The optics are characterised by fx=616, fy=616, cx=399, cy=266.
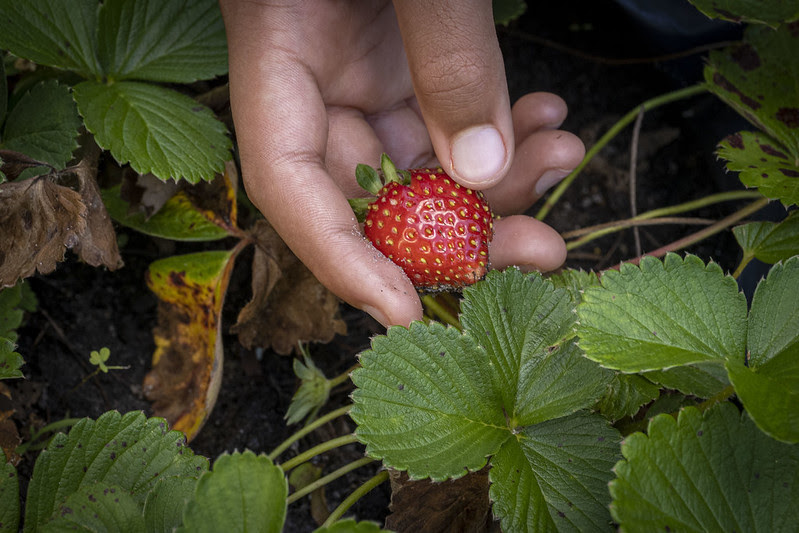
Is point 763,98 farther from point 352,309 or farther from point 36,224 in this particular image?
point 36,224

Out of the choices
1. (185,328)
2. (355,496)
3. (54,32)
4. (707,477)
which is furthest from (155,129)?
(707,477)

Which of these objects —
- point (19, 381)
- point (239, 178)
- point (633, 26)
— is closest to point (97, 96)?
point (239, 178)

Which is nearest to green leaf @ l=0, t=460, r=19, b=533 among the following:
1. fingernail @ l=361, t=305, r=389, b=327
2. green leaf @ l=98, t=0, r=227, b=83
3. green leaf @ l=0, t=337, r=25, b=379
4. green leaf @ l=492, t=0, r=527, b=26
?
green leaf @ l=0, t=337, r=25, b=379

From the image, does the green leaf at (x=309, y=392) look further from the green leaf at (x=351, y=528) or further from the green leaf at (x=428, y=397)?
the green leaf at (x=351, y=528)

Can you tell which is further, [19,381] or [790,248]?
[19,381]

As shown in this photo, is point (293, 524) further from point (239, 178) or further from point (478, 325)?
point (239, 178)

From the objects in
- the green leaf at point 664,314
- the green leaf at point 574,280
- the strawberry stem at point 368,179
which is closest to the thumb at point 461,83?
the strawberry stem at point 368,179
